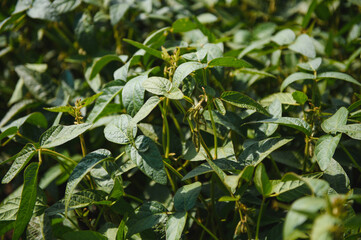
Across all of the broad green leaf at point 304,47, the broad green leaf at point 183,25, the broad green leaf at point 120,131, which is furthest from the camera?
the broad green leaf at point 183,25

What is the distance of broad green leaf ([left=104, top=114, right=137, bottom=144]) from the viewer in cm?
76

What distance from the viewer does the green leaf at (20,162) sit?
0.73 metres

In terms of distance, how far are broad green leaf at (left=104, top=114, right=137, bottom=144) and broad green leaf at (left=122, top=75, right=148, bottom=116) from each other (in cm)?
3

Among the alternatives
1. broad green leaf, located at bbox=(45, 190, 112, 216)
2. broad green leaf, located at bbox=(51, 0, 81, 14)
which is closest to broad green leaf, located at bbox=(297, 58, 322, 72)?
broad green leaf, located at bbox=(45, 190, 112, 216)

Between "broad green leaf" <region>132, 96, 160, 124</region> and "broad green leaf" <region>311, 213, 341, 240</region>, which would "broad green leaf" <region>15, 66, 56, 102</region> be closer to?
"broad green leaf" <region>132, 96, 160, 124</region>

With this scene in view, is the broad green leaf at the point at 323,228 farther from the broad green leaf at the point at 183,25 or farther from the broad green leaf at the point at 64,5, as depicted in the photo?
the broad green leaf at the point at 64,5

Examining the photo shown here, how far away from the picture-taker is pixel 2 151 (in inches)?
49.0

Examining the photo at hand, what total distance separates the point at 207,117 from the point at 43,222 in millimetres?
608

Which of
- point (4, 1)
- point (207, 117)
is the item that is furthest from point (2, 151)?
point (207, 117)

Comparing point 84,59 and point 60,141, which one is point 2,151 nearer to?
point 84,59

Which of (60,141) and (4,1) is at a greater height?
(4,1)

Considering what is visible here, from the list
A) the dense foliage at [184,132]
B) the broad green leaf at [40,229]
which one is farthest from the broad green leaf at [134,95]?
the broad green leaf at [40,229]

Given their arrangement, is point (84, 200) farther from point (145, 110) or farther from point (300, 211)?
point (300, 211)

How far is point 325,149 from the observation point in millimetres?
719
